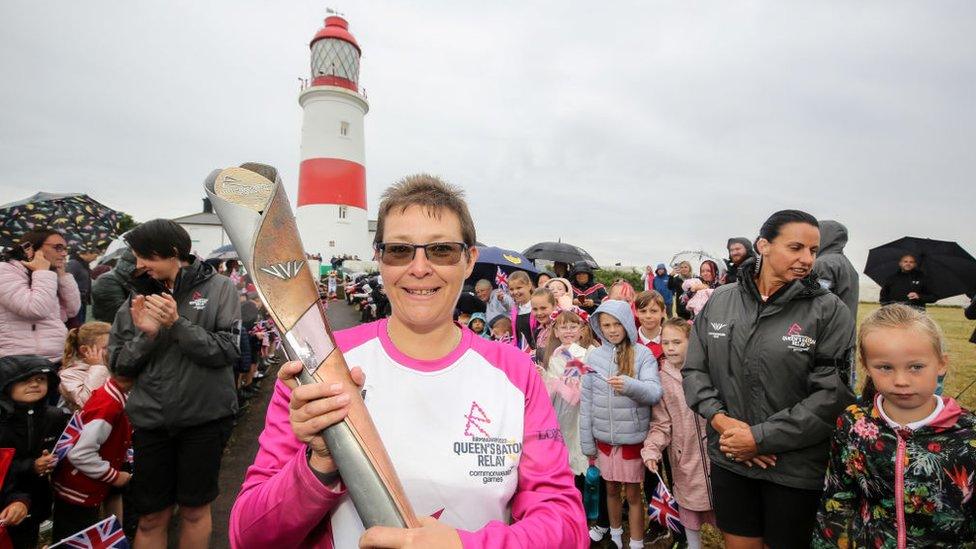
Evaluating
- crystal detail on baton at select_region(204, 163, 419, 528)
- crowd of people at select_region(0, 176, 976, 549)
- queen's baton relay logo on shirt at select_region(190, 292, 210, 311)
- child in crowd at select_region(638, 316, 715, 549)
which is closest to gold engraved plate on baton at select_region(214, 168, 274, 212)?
crystal detail on baton at select_region(204, 163, 419, 528)

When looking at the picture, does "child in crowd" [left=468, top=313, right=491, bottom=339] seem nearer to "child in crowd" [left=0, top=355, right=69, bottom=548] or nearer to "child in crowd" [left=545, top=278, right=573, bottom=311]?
"child in crowd" [left=545, top=278, right=573, bottom=311]

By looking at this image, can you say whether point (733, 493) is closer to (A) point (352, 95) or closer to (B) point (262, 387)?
(B) point (262, 387)

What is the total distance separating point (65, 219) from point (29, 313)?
271cm

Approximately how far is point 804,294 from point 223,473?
5.39 m

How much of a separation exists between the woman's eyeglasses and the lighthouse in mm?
27489

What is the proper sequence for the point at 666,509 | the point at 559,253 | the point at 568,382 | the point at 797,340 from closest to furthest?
the point at 797,340 < the point at 666,509 < the point at 568,382 < the point at 559,253

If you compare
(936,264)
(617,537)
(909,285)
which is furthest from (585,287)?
(617,537)

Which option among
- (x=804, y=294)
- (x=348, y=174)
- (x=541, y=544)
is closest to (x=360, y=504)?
(x=541, y=544)

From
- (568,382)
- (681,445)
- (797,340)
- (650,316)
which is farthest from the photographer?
(650,316)

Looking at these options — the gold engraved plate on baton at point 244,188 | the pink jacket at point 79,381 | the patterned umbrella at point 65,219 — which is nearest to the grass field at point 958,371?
the gold engraved plate on baton at point 244,188

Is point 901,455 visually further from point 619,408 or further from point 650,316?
point 650,316

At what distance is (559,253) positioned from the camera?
1038 cm

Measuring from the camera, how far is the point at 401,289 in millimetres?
1438

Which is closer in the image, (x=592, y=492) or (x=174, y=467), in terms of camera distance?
(x=174, y=467)
